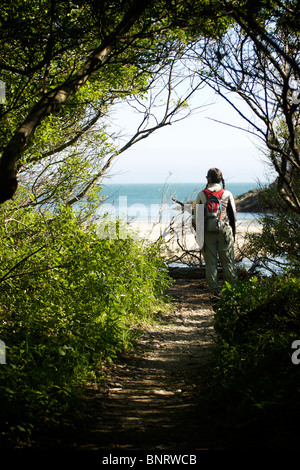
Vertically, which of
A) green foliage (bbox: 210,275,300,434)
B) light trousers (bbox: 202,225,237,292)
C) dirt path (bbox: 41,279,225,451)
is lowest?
dirt path (bbox: 41,279,225,451)

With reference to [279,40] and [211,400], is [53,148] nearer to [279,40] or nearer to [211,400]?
[279,40]

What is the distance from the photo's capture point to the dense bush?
154 inches

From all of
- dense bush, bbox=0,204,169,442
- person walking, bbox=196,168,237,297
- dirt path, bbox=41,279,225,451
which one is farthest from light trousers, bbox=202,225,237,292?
dense bush, bbox=0,204,169,442

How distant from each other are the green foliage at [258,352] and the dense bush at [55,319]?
140 cm

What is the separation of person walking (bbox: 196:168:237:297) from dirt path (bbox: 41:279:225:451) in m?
1.50

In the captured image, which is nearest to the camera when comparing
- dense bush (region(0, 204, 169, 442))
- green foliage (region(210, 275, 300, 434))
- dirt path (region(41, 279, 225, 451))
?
green foliage (region(210, 275, 300, 434))

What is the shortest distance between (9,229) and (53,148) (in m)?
2.30

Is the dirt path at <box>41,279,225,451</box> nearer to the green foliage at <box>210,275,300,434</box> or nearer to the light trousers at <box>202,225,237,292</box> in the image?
the green foliage at <box>210,275,300,434</box>

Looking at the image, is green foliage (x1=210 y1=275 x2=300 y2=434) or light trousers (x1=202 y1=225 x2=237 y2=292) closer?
green foliage (x1=210 y1=275 x2=300 y2=434)

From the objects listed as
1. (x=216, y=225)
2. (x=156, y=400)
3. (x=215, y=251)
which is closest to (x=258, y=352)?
(x=156, y=400)

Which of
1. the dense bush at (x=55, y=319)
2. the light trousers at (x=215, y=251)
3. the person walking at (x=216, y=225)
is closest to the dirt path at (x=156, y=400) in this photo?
the dense bush at (x=55, y=319)

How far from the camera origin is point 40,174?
338 inches

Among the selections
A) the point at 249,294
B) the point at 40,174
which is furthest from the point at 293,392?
the point at 40,174

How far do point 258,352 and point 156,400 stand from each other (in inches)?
45.4
